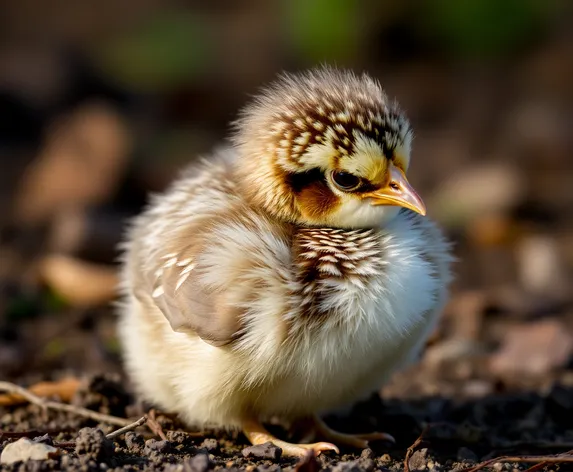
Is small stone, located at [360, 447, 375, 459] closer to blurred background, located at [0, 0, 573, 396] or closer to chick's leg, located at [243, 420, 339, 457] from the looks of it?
chick's leg, located at [243, 420, 339, 457]

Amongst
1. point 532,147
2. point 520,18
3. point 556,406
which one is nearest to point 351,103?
point 556,406

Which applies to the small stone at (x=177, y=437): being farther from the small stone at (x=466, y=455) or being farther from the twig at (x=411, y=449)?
the small stone at (x=466, y=455)

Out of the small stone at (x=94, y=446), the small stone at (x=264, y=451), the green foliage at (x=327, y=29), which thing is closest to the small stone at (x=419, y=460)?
the small stone at (x=264, y=451)

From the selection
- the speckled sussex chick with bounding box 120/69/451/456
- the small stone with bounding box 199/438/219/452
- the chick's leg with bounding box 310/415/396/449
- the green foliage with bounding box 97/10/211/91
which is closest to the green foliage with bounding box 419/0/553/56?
the green foliage with bounding box 97/10/211/91

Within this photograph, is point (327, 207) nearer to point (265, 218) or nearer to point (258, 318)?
point (265, 218)

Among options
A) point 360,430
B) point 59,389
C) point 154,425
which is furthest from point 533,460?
point 59,389

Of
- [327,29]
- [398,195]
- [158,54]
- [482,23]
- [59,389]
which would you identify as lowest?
[59,389]

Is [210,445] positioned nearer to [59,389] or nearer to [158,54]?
[59,389]
